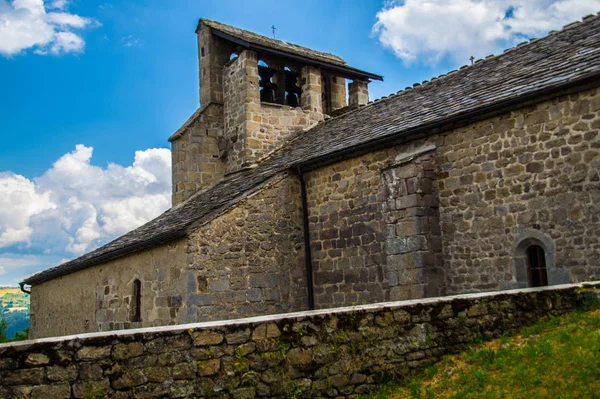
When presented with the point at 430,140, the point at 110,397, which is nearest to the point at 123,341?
the point at 110,397

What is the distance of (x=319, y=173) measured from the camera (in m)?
13.8

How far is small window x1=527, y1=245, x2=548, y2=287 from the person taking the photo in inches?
380

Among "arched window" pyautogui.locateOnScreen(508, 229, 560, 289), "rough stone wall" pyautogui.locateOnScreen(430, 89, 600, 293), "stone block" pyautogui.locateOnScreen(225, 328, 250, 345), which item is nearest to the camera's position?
"stone block" pyautogui.locateOnScreen(225, 328, 250, 345)

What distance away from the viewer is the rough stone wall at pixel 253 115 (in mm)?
18078

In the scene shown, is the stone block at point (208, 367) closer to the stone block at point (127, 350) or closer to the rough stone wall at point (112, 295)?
the stone block at point (127, 350)

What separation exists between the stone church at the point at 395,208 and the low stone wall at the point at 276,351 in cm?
241

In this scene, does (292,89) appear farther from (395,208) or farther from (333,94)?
(395,208)

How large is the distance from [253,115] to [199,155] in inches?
98.7

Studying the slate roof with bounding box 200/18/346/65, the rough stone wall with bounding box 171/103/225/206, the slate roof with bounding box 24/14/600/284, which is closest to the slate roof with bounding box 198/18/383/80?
the slate roof with bounding box 200/18/346/65

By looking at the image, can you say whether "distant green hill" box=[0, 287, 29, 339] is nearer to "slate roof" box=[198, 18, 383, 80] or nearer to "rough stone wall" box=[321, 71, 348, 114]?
"slate roof" box=[198, 18, 383, 80]

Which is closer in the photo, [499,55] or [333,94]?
[499,55]

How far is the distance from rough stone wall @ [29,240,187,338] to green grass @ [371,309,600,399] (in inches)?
268

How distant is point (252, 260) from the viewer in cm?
1288

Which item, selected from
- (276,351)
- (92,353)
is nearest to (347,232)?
(276,351)
